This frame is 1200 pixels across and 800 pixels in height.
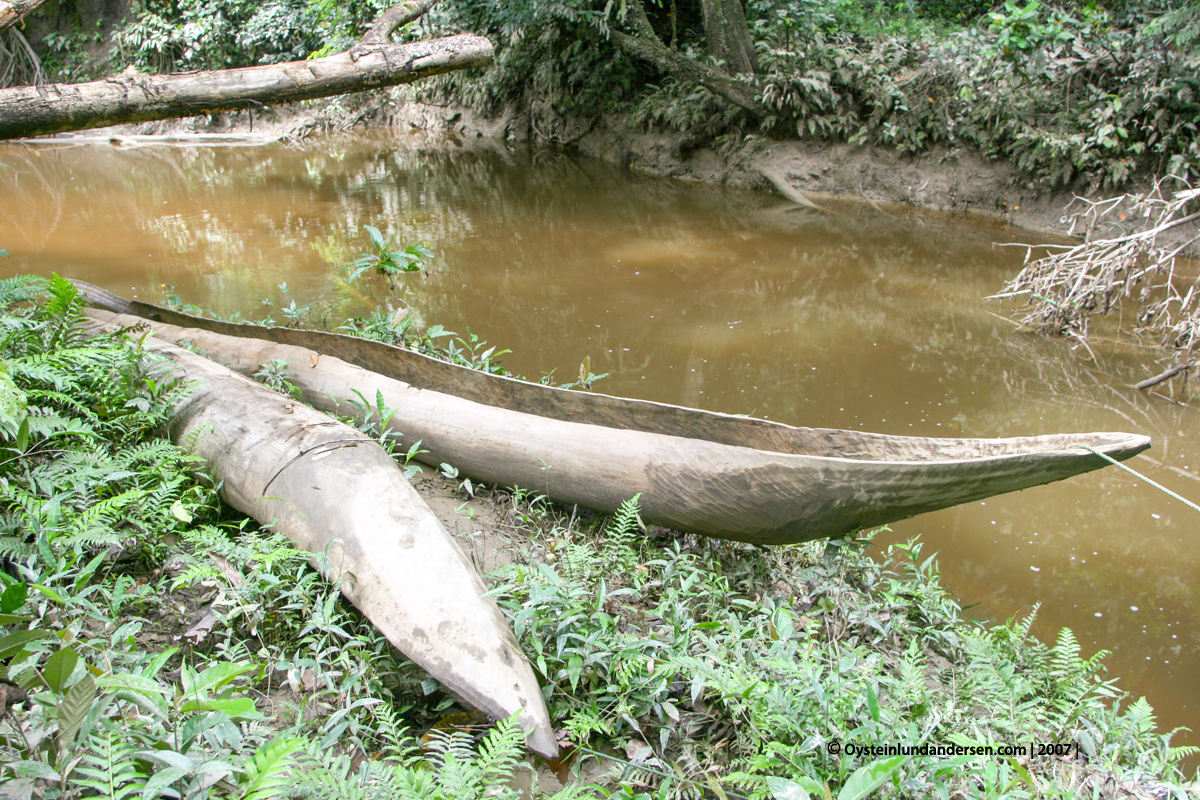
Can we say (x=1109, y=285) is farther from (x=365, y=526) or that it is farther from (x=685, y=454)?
(x=365, y=526)

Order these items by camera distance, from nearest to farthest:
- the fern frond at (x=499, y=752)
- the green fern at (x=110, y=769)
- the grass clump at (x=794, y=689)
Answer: the green fern at (x=110, y=769)
the fern frond at (x=499, y=752)
the grass clump at (x=794, y=689)

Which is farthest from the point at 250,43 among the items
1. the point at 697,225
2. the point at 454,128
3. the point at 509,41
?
the point at 697,225

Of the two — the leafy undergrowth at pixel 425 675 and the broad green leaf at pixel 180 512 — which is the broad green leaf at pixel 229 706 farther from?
the broad green leaf at pixel 180 512

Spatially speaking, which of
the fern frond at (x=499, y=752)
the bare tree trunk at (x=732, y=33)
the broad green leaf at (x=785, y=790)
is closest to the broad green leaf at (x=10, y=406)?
the fern frond at (x=499, y=752)

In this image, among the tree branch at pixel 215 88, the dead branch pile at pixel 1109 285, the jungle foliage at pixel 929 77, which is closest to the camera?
the tree branch at pixel 215 88

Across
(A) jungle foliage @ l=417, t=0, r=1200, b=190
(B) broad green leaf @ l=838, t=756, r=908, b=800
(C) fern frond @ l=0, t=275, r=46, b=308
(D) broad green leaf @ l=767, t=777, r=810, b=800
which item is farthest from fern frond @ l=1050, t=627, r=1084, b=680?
(A) jungle foliage @ l=417, t=0, r=1200, b=190

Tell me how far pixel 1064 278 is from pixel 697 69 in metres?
6.38

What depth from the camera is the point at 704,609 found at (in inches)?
88.6

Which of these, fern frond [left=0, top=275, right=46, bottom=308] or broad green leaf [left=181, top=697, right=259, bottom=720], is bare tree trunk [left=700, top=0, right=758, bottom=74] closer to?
fern frond [left=0, top=275, right=46, bottom=308]

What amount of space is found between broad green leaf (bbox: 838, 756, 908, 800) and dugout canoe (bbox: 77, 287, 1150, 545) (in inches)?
32.6

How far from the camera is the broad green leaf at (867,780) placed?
1394 mm

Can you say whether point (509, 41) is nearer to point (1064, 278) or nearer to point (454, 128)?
point (454, 128)

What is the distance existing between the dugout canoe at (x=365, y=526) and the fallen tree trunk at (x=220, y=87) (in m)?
2.81

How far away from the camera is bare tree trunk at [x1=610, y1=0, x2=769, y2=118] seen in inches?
387
